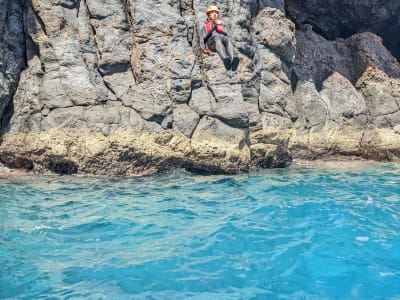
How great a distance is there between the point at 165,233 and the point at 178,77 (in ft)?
15.9

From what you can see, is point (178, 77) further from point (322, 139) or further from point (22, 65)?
point (322, 139)

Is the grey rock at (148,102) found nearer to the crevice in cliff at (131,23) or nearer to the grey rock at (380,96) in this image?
the crevice in cliff at (131,23)

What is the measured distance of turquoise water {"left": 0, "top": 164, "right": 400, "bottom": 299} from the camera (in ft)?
13.7

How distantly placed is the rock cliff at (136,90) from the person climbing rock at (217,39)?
24cm

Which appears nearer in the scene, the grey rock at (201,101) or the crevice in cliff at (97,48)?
the crevice in cliff at (97,48)

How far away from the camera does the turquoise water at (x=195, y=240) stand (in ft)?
13.7

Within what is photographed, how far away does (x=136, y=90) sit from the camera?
30.6ft

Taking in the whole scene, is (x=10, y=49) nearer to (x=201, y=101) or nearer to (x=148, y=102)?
(x=148, y=102)

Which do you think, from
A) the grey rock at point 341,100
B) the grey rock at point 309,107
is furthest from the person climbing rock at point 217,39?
the grey rock at point 341,100

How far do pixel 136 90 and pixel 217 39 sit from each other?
92.0 inches

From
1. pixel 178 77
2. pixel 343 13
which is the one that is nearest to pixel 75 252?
pixel 178 77

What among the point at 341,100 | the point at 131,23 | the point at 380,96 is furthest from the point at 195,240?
the point at 380,96

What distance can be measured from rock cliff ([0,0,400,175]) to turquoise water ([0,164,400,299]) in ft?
2.71

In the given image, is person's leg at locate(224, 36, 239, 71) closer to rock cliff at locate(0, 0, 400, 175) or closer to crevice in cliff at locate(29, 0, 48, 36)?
rock cliff at locate(0, 0, 400, 175)
